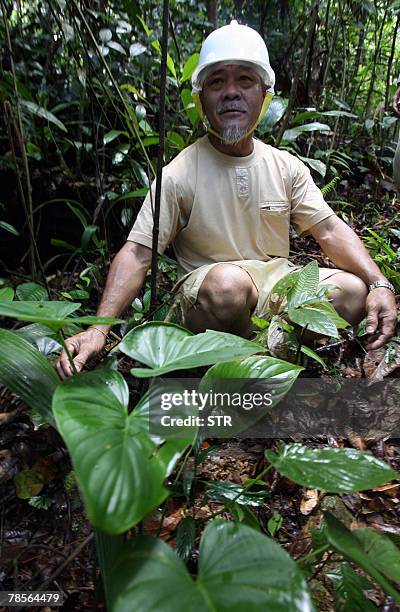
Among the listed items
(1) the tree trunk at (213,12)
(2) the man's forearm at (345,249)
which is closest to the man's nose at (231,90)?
(2) the man's forearm at (345,249)

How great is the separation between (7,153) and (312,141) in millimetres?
2113

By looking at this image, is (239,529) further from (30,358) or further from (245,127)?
(245,127)

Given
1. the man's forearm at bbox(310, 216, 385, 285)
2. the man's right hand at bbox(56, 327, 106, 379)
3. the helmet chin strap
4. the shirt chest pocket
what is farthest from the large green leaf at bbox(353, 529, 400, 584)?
the helmet chin strap

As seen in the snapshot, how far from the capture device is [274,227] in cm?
196

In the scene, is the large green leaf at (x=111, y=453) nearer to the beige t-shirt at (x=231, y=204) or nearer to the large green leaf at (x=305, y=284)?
the large green leaf at (x=305, y=284)

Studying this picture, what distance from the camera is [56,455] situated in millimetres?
1328

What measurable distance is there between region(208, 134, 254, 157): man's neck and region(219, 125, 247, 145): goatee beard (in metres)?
0.09

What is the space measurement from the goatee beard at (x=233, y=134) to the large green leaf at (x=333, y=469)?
1304mm

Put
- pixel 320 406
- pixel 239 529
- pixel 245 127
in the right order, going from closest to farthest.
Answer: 1. pixel 239 529
2. pixel 320 406
3. pixel 245 127

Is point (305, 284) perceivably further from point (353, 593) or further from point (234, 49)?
point (234, 49)

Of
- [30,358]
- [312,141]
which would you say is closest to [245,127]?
[30,358]

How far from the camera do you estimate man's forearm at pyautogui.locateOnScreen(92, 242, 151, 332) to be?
153 cm

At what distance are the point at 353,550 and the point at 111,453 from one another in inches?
14.5

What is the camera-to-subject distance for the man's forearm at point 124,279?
5.03 feet
